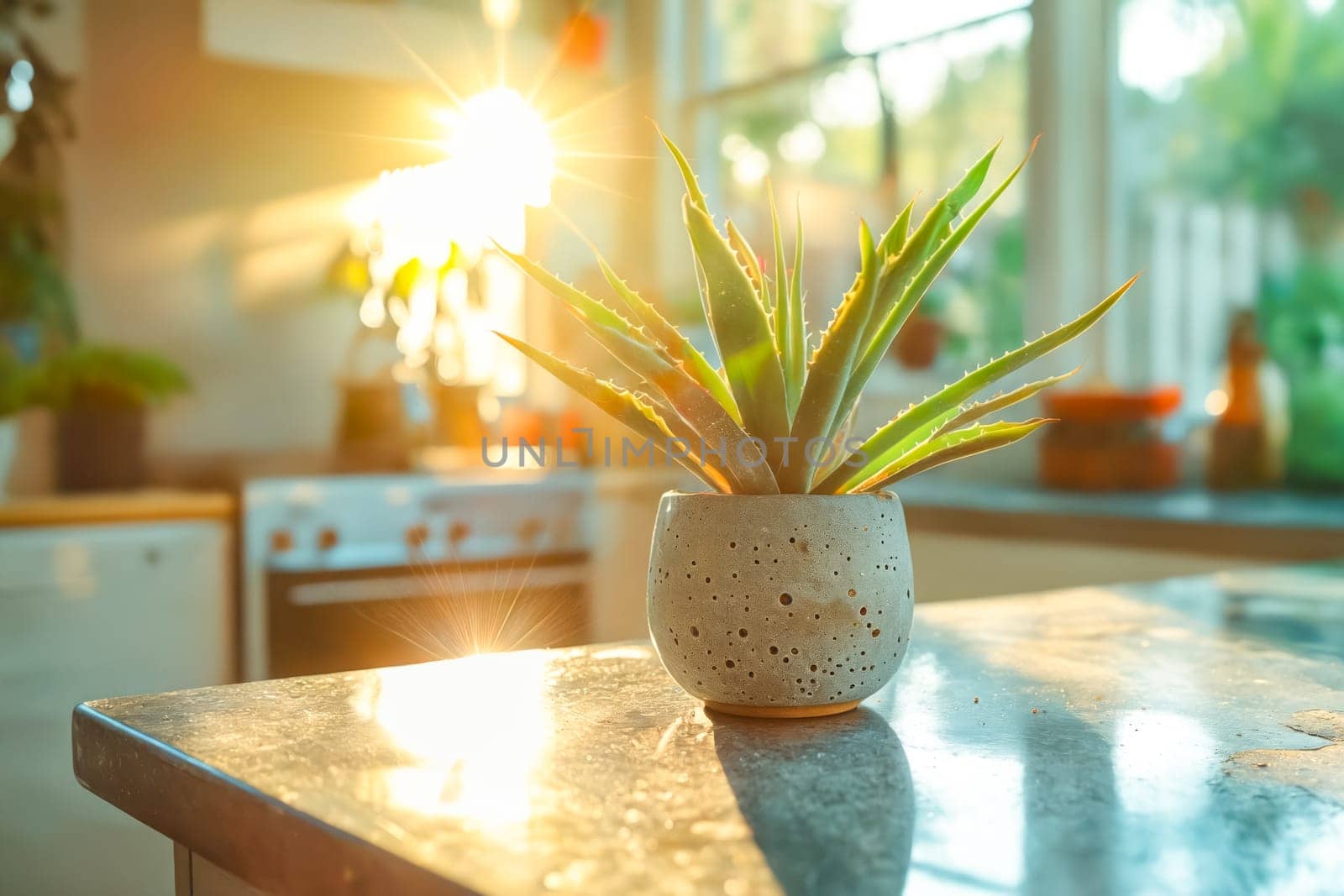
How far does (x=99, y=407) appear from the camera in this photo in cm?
289

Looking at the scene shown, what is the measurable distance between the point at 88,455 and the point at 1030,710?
103 inches

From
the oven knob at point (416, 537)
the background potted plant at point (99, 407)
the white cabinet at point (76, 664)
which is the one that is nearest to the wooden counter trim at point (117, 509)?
the white cabinet at point (76, 664)

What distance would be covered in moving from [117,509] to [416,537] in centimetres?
62

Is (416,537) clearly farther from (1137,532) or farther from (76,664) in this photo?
(1137,532)

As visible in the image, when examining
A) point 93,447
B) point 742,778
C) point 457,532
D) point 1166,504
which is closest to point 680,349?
point 742,778

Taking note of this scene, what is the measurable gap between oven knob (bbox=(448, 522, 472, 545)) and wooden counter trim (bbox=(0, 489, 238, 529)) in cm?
47

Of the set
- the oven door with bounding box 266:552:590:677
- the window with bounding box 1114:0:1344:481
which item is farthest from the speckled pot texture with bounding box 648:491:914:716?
the window with bounding box 1114:0:1344:481

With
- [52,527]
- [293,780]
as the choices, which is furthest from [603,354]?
[293,780]

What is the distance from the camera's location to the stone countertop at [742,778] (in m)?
0.52

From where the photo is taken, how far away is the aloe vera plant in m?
0.76

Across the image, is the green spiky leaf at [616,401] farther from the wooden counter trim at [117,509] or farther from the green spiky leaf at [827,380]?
the wooden counter trim at [117,509]

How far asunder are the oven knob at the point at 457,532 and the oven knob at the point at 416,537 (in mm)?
69

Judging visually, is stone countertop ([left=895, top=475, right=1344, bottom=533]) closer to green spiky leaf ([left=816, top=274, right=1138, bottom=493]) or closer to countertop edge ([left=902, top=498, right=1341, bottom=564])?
countertop edge ([left=902, top=498, right=1341, bottom=564])

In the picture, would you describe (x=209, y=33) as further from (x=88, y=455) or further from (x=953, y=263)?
(x=953, y=263)
